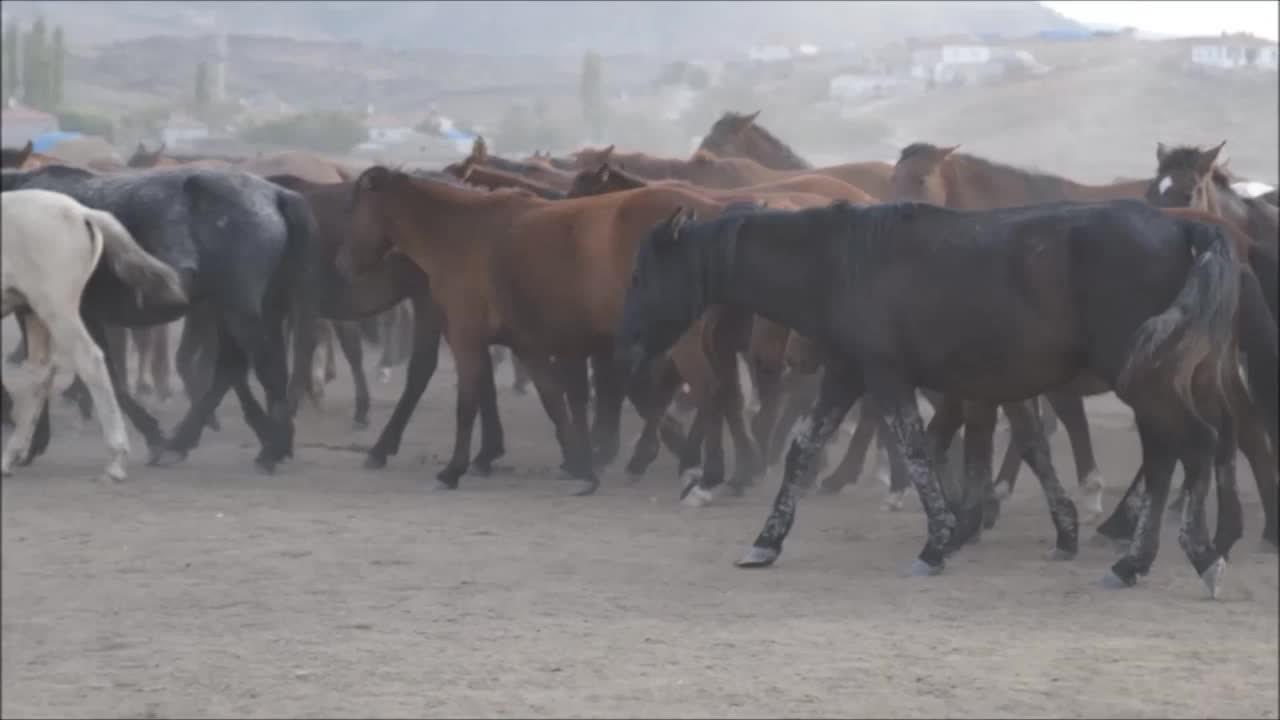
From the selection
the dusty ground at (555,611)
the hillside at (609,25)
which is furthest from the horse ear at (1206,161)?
the hillside at (609,25)

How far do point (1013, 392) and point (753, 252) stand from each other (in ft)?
4.34

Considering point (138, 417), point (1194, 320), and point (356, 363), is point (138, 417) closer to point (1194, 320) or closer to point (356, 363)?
point (356, 363)

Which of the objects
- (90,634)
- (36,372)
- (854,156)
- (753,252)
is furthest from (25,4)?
(854,156)

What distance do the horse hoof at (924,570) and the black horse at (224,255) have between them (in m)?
4.02

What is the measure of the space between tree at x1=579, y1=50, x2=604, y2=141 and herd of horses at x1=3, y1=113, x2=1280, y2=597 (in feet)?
190

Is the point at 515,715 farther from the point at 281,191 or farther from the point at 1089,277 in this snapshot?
the point at 281,191

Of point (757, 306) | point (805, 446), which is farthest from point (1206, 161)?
point (805, 446)

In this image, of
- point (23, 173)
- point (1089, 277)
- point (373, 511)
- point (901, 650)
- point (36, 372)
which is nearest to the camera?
point (36, 372)

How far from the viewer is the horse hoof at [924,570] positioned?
8.68 metres

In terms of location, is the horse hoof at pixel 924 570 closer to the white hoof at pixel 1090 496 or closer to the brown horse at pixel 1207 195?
the white hoof at pixel 1090 496

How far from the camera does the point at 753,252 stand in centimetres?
895

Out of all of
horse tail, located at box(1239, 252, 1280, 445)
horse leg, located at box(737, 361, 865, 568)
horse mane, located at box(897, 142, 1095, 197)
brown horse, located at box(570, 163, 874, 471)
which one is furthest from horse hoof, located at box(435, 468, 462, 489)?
horse tail, located at box(1239, 252, 1280, 445)

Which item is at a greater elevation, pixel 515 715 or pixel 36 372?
pixel 36 372

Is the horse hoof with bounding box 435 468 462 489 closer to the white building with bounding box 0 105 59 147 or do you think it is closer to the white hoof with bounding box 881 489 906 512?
the white hoof with bounding box 881 489 906 512
